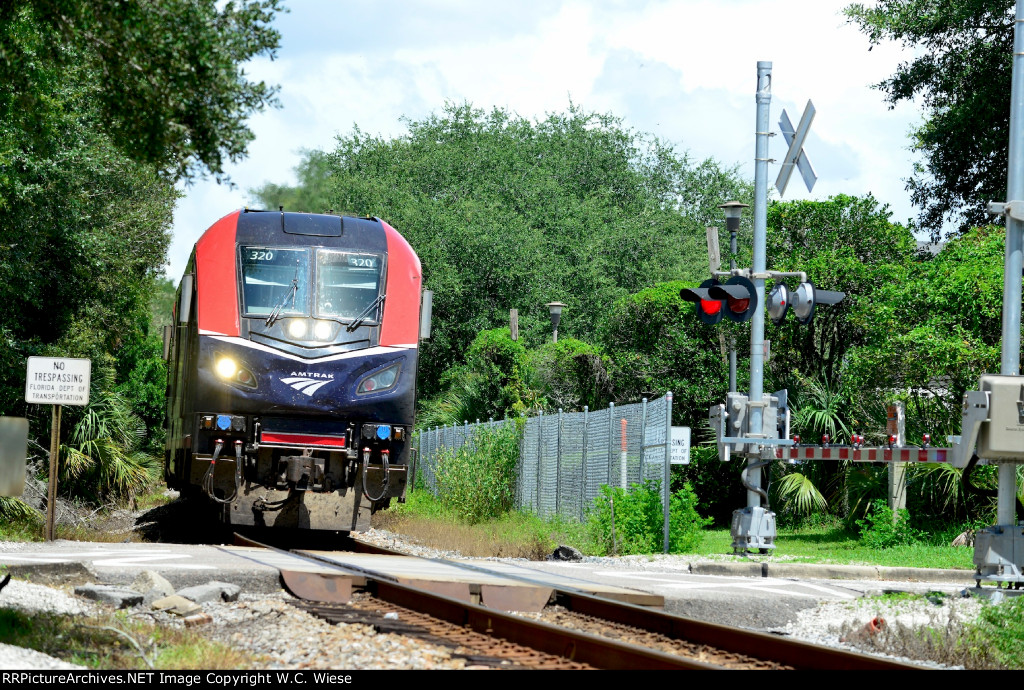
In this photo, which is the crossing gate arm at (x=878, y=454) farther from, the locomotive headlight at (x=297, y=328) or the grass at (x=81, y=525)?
the grass at (x=81, y=525)

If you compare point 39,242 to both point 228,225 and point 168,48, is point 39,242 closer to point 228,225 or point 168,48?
point 228,225

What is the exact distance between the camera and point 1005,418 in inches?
422

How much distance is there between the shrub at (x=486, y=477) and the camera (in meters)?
22.5

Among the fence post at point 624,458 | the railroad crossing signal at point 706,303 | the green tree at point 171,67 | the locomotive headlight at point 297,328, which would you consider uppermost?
the green tree at point 171,67

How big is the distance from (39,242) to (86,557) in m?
11.3

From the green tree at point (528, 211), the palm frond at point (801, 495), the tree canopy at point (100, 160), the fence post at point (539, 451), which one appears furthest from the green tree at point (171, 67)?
the green tree at point (528, 211)

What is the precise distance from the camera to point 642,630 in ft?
28.7

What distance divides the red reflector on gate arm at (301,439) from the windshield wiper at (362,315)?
1316 mm

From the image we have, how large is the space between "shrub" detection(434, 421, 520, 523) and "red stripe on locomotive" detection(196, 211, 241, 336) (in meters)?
9.04

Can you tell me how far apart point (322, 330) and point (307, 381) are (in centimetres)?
69

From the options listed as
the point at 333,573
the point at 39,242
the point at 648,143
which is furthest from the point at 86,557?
the point at 648,143

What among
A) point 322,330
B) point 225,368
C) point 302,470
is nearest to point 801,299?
point 322,330

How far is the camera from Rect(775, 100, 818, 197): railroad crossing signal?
1554cm

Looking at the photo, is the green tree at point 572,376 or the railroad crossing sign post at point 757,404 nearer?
the railroad crossing sign post at point 757,404
